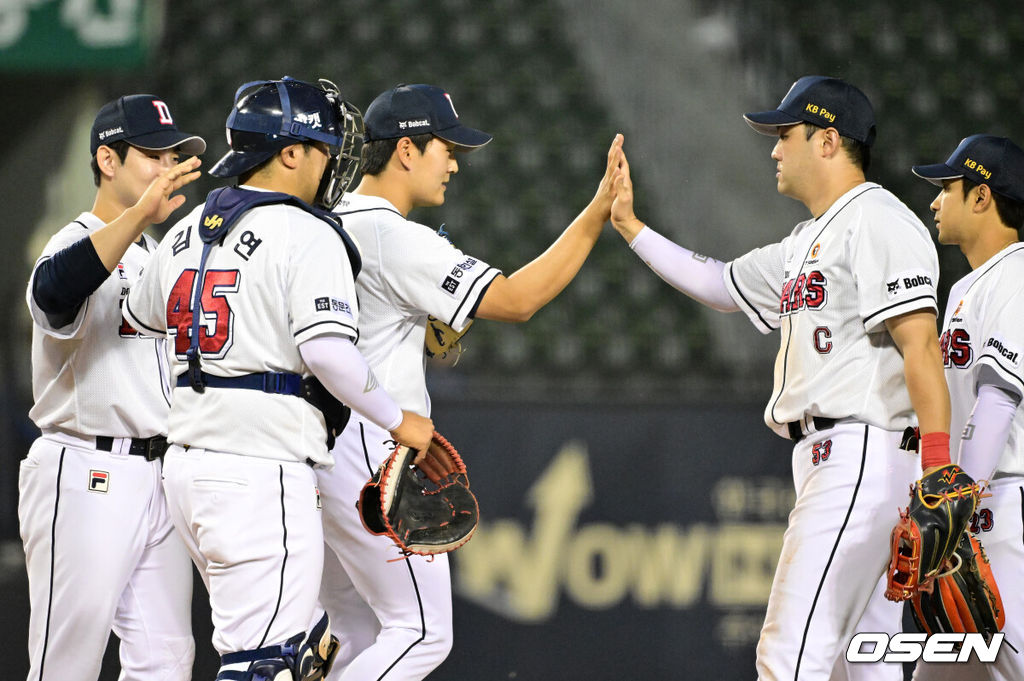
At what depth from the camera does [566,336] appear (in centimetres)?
595

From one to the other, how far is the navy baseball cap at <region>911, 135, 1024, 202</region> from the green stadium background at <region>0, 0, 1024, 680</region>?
1.42 metres

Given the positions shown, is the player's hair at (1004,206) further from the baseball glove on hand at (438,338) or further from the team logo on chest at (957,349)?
the baseball glove on hand at (438,338)

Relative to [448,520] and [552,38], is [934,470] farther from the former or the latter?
[552,38]

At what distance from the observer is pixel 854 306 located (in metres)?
2.79

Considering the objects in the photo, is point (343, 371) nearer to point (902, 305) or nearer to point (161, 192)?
point (161, 192)

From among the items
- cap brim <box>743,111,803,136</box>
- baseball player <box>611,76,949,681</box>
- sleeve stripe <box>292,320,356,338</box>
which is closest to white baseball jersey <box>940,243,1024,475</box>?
baseball player <box>611,76,949,681</box>

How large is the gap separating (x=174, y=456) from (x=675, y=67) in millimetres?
4755

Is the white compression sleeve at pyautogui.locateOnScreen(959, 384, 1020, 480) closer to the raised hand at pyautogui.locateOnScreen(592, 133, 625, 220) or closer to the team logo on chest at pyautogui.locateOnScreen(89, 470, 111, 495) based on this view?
the raised hand at pyautogui.locateOnScreen(592, 133, 625, 220)

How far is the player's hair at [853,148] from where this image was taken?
9.83ft

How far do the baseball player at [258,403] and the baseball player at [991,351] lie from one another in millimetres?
1635

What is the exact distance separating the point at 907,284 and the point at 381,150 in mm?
1424

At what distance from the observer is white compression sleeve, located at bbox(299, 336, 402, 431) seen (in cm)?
241

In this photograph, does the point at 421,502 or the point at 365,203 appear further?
the point at 365,203

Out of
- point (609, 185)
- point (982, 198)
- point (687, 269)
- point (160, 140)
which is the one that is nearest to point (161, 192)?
point (160, 140)
